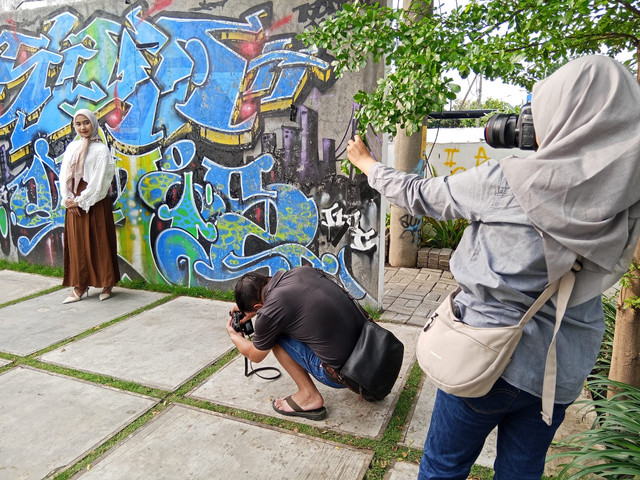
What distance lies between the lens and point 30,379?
3.51 m

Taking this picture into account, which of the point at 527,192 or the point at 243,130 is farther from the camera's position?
the point at 243,130

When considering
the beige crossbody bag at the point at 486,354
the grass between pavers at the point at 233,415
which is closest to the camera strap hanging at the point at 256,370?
the grass between pavers at the point at 233,415

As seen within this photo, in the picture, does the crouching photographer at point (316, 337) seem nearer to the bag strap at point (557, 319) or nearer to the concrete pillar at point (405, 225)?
the bag strap at point (557, 319)

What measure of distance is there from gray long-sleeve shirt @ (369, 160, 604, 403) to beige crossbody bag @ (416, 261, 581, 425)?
0.03m

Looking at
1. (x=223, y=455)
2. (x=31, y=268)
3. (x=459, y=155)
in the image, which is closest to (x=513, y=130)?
(x=223, y=455)

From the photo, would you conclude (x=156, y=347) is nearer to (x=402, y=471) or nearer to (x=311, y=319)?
(x=311, y=319)

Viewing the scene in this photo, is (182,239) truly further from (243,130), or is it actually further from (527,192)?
(527,192)

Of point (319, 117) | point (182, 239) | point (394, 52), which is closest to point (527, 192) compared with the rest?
point (394, 52)

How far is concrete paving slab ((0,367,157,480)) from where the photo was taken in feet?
8.61

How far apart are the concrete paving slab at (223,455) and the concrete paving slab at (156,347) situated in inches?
24.4

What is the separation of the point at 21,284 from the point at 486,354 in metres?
6.10

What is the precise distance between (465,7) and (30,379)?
375 cm

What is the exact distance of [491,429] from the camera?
1.61 meters

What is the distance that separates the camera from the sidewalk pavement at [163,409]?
2.57 meters
